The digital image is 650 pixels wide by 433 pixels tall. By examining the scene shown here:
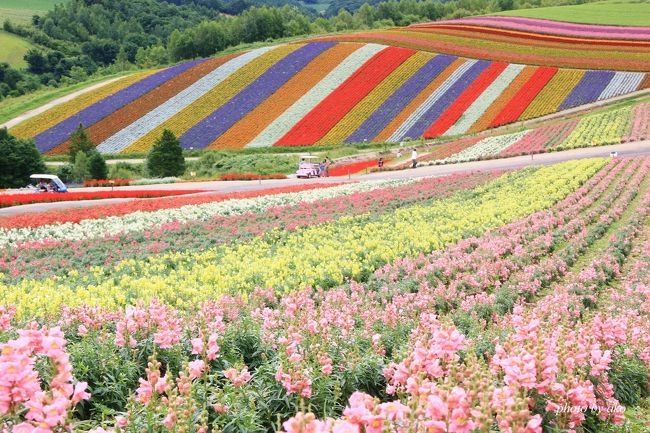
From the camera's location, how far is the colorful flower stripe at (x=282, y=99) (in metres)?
55.4

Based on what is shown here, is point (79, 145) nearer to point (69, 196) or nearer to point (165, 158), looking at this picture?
point (165, 158)

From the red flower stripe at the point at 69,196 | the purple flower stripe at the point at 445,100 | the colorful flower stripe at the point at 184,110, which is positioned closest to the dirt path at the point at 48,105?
the colorful flower stripe at the point at 184,110

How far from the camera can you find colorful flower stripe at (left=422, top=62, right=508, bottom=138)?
5447cm

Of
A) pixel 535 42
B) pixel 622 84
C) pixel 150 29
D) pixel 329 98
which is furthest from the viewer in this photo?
pixel 150 29

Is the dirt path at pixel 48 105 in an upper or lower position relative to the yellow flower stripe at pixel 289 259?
upper

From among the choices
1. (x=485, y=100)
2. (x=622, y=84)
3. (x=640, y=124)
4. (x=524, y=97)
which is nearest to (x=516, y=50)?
(x=622, y=84)

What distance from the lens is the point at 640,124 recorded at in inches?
1764

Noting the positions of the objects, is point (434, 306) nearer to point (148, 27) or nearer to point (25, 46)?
point (25, 46)

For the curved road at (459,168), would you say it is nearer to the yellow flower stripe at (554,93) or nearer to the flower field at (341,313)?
the flower field at (341,313)

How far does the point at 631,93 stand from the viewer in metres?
57.0

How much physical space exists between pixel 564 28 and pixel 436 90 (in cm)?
3382

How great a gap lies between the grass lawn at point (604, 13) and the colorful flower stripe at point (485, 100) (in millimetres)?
29831

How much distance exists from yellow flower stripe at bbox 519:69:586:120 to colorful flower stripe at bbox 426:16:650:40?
61.7 ft

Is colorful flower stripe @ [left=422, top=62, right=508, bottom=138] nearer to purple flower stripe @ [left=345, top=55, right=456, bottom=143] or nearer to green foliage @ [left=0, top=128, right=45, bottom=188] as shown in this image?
purple flower stripe @ [left=345, top=55, right=456, bottom=143]
